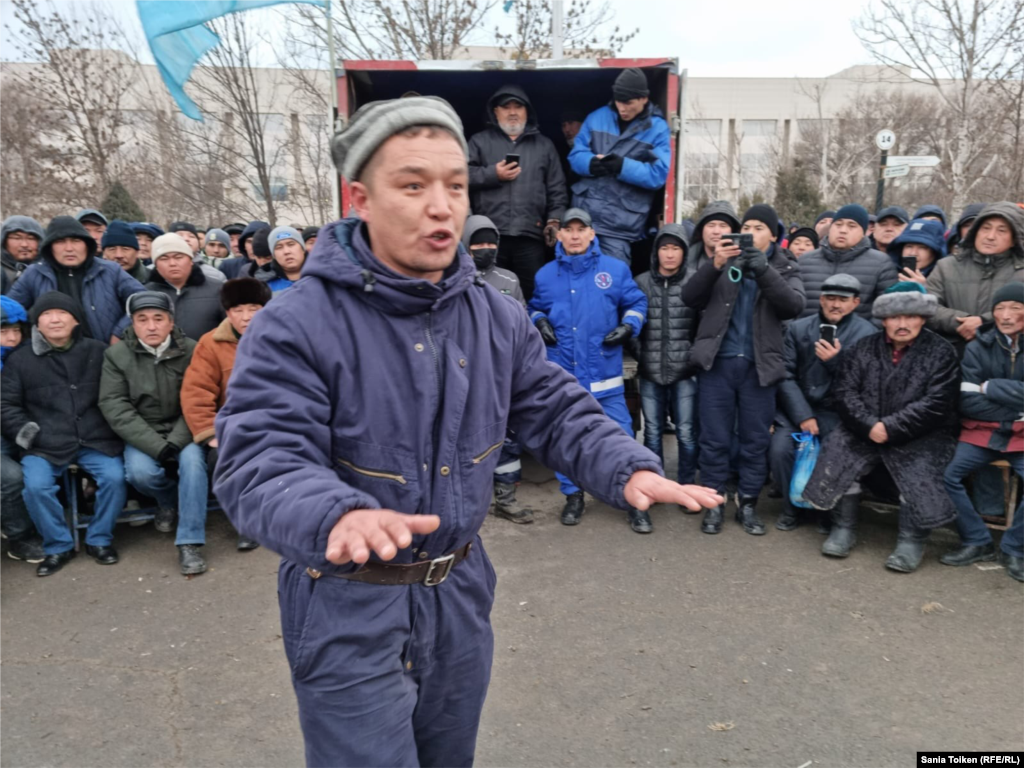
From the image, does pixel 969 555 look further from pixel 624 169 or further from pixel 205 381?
pixel 205 381

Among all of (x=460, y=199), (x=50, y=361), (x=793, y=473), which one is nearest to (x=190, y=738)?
(x=460, y=199)

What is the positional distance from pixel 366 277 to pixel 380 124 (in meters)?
0.35

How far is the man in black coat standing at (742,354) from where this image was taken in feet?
17.5

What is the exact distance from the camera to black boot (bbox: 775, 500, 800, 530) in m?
5.54

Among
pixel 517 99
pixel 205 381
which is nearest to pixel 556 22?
pixel 517 99

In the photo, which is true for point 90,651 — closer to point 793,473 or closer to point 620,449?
point 620,449

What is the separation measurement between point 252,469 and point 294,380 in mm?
220

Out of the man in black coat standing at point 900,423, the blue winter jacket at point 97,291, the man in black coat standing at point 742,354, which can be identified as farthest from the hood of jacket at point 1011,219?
the blue winter jacket at point 97,291

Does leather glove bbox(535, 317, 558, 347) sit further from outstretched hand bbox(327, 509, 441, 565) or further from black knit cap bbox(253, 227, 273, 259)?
outstretched hand bbox(327, 509, 441, 565)

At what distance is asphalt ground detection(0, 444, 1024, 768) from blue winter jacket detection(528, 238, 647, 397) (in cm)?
134

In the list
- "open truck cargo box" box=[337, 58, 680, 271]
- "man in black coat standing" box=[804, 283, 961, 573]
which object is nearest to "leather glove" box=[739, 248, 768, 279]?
"man in black coat standing" box=[804, 283, 961, 573]

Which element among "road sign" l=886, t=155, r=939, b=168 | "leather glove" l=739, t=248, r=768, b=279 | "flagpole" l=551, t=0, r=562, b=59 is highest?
"flagpole" l=551, t=0, r=562, b=59

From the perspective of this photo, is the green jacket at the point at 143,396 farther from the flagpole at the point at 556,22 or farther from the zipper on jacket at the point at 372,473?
the flagpole at the point at 556,22

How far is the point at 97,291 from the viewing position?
5.86 metres
